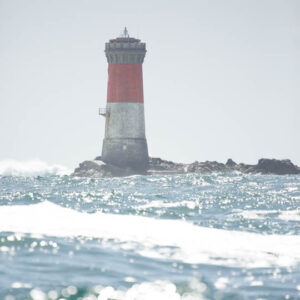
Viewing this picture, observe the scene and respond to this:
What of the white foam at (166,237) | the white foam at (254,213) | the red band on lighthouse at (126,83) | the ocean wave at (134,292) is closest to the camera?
the ocean wave at (134,292)

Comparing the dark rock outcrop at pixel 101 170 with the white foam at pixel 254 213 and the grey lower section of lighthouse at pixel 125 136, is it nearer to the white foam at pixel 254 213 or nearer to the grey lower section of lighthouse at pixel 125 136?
the grey lower section of lighthouse at pixel 125 136

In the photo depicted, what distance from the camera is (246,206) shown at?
22.6 m

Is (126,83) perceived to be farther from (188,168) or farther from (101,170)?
(188,168)

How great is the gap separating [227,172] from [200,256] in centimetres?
5034

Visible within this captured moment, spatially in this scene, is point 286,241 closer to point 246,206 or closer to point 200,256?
point 200,256

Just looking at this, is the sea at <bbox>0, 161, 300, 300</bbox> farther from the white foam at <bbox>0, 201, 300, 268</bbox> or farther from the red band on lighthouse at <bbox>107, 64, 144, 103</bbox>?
the red band on lighthouse at <bbox>107, 64, 144, 103</bbox>

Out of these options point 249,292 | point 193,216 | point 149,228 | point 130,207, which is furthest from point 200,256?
point 130,207

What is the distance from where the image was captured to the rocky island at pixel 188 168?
5322 centimetres

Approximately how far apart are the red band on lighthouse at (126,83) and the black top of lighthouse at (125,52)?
436 millimetres

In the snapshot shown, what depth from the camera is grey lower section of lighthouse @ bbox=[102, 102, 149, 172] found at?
52.5m

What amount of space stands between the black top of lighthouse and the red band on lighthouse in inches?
17.2

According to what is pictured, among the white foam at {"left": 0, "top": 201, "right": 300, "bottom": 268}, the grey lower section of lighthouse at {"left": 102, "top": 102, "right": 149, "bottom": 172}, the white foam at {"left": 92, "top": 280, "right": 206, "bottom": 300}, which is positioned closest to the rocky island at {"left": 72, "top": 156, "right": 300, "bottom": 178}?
the grey lower section of lighthouse at {"left": 102, "top": 102, "right": 149, "bottom": 172}

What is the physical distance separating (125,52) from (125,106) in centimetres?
417

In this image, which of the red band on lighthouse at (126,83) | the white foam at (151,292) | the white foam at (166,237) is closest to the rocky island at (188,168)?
the red band on lighthouse at (126,83)
